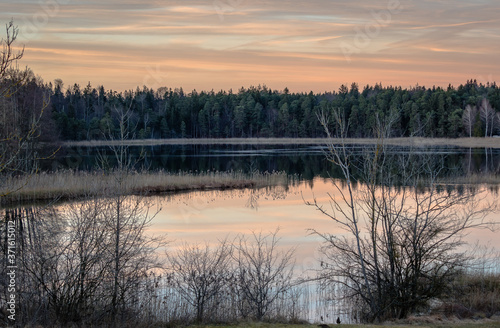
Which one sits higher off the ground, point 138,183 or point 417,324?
point 138,183

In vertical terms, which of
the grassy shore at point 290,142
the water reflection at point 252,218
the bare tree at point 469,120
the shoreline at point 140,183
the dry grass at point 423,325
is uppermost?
the bare tree at point 469,120

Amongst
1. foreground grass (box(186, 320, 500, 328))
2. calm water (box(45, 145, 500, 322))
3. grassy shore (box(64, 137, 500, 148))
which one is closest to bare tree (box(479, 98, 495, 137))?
grassy shore (box(64, 137, 500, 148))

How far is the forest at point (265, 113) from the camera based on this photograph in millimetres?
88625

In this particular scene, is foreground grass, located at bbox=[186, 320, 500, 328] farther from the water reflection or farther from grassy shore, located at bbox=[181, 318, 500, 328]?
the water reflection

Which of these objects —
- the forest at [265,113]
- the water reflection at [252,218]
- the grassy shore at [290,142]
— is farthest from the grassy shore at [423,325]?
the forest at [265,113]

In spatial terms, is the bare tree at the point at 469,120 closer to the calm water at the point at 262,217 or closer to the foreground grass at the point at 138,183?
the calm water at the point at 262,217

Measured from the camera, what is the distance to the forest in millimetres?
88625

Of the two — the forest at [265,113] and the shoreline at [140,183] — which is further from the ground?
the forest at [265,113]

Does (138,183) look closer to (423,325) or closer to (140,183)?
(140,183)

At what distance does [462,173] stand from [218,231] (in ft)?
74.1

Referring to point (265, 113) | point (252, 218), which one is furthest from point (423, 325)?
point (265, 113)

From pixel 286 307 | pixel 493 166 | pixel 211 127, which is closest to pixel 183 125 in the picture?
pixel 211 127

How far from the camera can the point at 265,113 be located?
405 feet

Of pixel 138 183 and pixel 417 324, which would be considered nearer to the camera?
pixel 417 324
